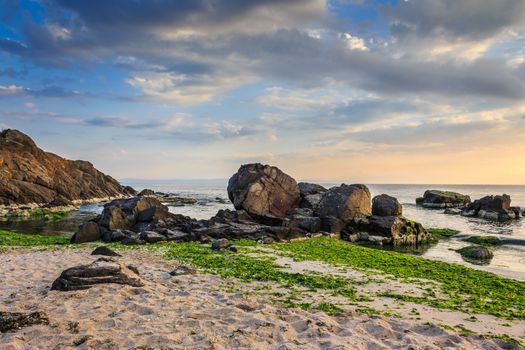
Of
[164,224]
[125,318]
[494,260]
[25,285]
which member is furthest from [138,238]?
[494,260]

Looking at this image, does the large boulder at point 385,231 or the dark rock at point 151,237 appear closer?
the dark rock at point 151,237

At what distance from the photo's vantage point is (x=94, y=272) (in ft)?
42.3

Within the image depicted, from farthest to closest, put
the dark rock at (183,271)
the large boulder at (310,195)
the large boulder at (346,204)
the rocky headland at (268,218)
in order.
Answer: the large boulder at (310,195)
the large boulder at (346,204)
the rocky headland at (268,218)
the dark rock at (183,271)

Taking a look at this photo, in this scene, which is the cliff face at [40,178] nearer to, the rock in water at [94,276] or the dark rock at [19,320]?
the rock in water at [94,276]

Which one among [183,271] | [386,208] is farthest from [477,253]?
[183,271]

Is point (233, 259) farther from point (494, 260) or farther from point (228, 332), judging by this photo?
point (494, 260)

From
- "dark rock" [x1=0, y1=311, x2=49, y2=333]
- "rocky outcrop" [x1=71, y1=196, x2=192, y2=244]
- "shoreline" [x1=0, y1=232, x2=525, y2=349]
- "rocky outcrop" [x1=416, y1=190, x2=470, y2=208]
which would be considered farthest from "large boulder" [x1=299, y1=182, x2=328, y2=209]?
"rocky outcrop" [x1=416, y1=190, x2=470, y2=208]

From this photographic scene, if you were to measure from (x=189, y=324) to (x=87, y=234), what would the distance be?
2415 cm

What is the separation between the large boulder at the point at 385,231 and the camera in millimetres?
37844

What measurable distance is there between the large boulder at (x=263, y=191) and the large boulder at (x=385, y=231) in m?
8.75

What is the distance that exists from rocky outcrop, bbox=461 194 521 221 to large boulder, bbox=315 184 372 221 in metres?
32.8

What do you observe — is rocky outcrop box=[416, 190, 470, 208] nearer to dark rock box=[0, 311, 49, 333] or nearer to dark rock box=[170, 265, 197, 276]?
dark rock box=[170, 265, 197, 276]

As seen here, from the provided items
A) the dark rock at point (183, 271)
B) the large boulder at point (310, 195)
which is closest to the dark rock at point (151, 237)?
the dark rock at point (183, 271)

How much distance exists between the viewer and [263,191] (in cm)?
4572
